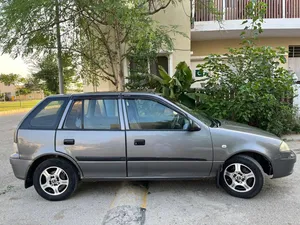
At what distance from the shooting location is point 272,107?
7.20 meters

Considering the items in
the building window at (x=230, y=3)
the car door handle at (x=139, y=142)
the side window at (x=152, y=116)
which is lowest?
the car door handle at (x=139, y=142)

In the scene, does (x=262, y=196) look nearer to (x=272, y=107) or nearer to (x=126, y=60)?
(x=272, y=107)

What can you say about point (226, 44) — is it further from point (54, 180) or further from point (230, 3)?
point (54, 180)

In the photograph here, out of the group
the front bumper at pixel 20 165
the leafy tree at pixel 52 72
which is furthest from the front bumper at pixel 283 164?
the leafy tree at pixel 52 72

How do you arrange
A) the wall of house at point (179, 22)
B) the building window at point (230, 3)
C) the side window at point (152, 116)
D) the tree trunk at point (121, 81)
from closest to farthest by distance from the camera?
1. the side window at point (152, 116)
2. the tree trunk at point (121, 81)
3. the wall of house at point (179, 22)
4. the building window at point (230, 3)

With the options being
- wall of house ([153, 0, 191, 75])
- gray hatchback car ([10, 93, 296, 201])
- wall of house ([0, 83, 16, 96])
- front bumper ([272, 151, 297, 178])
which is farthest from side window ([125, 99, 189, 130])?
wall of house ([0, 83, 16, 96])

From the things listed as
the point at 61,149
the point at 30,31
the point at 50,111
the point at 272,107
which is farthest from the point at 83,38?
the point at 272,107

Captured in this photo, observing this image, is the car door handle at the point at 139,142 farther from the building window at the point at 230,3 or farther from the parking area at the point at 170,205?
the building window at the point at 230,3

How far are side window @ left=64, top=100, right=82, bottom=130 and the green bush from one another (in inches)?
170

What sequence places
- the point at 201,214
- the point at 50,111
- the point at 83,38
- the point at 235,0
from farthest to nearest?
the point at 235,0
the point at 83,38
the point at 50,111
the point at 201,214

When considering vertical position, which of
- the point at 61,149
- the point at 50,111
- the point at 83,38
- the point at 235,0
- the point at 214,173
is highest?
the point at 235,0

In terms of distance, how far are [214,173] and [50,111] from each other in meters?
2.80

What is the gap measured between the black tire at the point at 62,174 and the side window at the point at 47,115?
566 millimetres

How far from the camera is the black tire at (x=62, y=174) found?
13.0 ft
